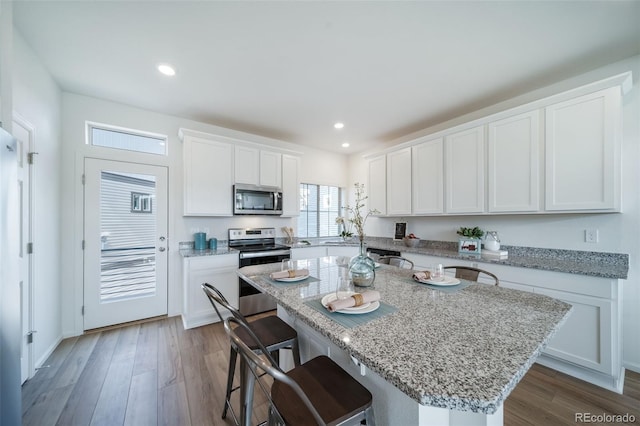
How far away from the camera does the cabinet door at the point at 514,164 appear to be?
2451 millimetres

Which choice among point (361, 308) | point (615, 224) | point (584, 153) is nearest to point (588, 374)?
point (615, 224)

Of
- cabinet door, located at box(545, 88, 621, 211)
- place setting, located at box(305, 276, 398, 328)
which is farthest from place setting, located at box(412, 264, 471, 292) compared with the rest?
cabinet door, located at box(545, 88, 621, 211)

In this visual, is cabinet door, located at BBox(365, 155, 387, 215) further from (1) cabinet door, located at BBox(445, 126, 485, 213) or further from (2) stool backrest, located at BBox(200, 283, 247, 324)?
(2) stool backrest, located at BBox(200, 283, 247, 324)

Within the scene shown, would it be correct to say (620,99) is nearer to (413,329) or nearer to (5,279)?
(413,329)

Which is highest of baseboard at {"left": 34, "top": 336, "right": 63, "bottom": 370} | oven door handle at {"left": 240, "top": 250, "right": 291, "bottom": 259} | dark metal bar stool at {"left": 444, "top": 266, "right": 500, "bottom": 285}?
dark metal bar stool at {"left": 444, "top": 266, "right": 500, "bottom": 285}

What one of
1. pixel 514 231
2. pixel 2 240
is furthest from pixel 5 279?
pixel 514 231

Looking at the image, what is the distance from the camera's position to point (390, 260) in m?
2.48

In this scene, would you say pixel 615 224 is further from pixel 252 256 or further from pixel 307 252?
pixel 252 256

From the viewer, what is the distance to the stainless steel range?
321 cm

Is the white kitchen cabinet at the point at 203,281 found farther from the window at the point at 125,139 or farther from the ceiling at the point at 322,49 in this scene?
the ceiling at the point at 322,49

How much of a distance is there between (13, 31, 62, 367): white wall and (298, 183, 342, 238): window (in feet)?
10.4

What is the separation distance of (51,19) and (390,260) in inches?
133

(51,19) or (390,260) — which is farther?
(390,260)

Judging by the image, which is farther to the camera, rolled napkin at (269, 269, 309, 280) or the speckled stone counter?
the speckled stone counter
